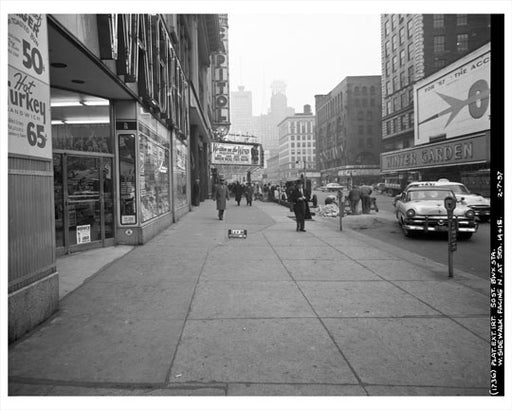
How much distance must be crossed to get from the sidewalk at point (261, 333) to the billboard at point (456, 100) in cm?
2764

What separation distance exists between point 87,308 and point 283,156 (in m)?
162

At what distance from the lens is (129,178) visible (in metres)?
10.4

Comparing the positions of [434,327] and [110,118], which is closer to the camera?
[434,327]

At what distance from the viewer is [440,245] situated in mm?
11273

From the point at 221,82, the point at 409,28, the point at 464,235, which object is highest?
the point at 409,28

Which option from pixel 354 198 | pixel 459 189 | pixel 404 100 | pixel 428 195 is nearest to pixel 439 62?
pixel 404 100

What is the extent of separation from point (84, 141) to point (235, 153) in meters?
31.1

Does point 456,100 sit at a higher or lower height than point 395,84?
lower

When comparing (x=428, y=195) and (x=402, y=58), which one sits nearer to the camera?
(x=428, y=195)

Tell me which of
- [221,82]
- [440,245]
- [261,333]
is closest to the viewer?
[261,333]

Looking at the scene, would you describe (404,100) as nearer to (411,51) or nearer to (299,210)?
(411,51)

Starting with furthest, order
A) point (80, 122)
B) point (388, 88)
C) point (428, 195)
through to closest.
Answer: point (388, 88)
point (428, 195)
point (80, 122)

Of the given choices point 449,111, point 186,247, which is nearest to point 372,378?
point 186,247

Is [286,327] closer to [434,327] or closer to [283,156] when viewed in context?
[434,327]
